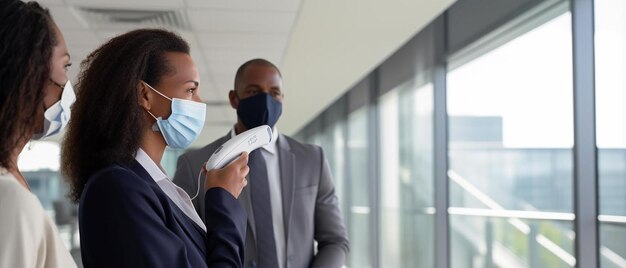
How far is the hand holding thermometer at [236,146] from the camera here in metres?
1.53

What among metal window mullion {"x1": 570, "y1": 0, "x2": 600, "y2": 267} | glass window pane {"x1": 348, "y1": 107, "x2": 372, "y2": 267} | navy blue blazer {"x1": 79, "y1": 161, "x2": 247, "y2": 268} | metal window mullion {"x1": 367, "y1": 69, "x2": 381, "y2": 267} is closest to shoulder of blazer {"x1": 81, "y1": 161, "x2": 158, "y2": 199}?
navy blue blazer {"x1": 79, "y1": 161, "x2": 247, "y2": 268}

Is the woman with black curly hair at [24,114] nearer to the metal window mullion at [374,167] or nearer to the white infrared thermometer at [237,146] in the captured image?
the white infrared thermometer at [237,146]

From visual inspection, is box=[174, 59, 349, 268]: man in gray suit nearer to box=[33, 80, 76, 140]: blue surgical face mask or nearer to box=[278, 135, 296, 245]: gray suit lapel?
box=[278, 135, 296, 245]: gray suit lapel

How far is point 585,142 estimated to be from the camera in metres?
3.24

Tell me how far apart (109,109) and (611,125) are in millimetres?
2504

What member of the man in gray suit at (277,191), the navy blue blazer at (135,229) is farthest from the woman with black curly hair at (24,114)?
the man in gray suit at (277,191)

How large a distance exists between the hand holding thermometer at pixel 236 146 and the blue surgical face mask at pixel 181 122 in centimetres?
8

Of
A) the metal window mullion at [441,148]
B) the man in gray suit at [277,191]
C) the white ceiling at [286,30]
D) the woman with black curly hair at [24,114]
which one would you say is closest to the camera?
the woman with black curly hair at [24,114]

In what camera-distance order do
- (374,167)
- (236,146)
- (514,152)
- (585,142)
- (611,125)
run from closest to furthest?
1. (236,146)
2. (611,125)
3. (585,142)
4. (514,152)
5. (374,167)

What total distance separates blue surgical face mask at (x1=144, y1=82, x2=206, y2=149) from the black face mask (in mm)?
718

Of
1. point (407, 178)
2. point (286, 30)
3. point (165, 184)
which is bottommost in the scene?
point (407, 178)

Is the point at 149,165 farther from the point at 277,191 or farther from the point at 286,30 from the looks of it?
the point at 286,30

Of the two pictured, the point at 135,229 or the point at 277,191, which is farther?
the point at 277,191

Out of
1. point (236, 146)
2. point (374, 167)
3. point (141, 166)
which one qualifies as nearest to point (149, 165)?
point (141, 166)
